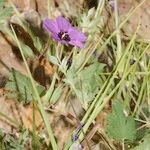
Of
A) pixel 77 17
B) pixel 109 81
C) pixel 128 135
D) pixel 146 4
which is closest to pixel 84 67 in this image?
pixel 109 81

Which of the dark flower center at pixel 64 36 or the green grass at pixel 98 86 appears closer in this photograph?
the green grass at pixel 98 86

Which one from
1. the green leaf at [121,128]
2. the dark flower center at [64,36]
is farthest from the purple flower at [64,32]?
the green leaf at [121,128]

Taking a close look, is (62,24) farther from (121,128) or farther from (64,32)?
(121,128)

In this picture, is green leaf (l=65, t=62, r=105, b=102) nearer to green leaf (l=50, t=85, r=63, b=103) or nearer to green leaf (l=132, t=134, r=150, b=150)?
green leaf (l=50, t=85, r=63, b=103)

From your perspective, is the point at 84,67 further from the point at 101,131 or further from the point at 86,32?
the point at 101,131

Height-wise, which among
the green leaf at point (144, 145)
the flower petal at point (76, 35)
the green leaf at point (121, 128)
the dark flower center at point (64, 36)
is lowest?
the green leaf at point (144, 145)

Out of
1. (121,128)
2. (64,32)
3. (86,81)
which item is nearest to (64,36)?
(64,32)

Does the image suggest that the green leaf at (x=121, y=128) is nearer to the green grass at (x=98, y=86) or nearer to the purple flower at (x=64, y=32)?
the green grass at (x=98, y=86)

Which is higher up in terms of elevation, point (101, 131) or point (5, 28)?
point (5, 28)

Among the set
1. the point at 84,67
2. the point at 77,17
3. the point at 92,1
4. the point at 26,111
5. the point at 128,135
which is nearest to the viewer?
the point at 128,135
